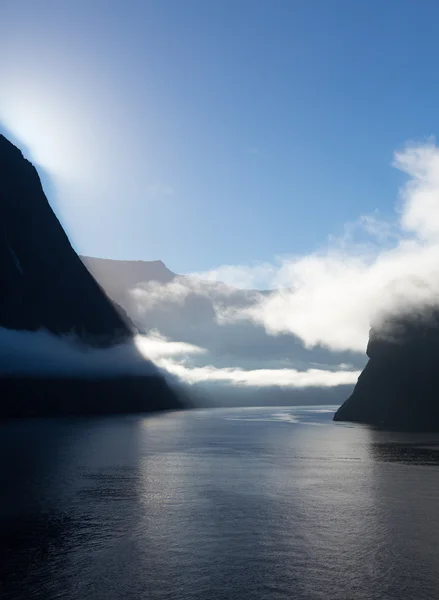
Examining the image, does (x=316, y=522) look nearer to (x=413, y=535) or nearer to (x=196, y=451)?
(x=413, y=535)

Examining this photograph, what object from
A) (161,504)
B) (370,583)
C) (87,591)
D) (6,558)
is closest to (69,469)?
(161,504)

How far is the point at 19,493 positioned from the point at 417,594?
150ft

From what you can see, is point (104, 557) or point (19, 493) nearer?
point (104, 557)

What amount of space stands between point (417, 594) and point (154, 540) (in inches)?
793

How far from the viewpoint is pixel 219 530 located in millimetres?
43219

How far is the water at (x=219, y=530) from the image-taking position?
30.7 m

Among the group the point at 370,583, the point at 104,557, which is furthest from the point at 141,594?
the point at 370,583

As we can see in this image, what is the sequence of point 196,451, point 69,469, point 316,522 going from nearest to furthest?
1. point 316,522
2. point 69,469
3. point 196,451

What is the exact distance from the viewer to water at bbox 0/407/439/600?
1210 inches

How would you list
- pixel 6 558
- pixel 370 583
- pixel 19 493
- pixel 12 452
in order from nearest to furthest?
pixel 370 583 < pixel 6 558 < pixel 19 493 < pixel 12 452

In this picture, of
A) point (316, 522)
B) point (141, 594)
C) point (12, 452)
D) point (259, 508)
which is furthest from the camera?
point (12, 452)

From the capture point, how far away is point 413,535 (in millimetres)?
41594

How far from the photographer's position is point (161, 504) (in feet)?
178

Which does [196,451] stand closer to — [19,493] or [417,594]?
[19,493]
